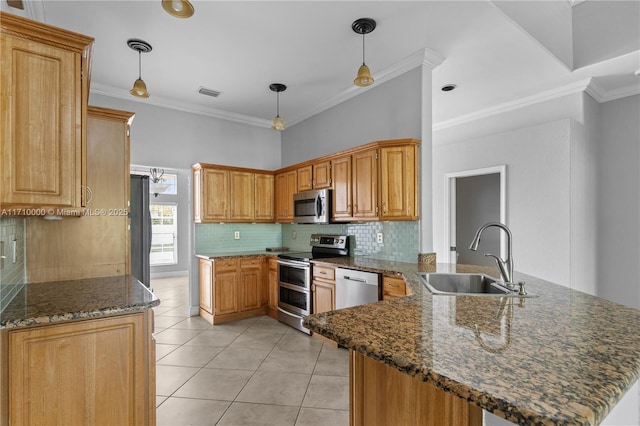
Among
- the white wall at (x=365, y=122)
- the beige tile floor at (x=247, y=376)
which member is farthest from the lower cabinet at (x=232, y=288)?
the white wall at (x=365, y=122)

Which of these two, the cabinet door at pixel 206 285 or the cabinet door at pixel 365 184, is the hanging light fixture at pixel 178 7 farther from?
the cabinet door at pixel 206 285

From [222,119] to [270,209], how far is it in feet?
5.25

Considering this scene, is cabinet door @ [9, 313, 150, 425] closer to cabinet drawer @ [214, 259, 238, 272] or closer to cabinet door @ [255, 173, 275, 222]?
cabinet drawer @ [214, 259, 238, 272]

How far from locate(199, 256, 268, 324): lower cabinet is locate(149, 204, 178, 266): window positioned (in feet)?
12.8

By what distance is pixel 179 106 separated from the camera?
181 inches

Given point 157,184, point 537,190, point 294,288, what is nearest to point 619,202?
point 537,190

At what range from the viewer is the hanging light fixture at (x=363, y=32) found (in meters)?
2.65

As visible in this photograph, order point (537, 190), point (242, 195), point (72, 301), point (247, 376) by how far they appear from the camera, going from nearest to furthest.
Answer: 1. point (72, 301)
2. point (247, 376)
3. point (537, 190)
4. point (242, 195)

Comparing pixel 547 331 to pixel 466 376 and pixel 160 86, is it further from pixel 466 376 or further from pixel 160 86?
pixel 160 86

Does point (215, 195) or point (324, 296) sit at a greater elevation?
point (215, 195)

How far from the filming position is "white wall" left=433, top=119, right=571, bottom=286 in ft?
11.8

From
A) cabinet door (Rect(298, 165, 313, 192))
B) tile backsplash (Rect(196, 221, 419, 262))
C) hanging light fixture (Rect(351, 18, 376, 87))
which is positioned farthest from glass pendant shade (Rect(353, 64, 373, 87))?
cabinet door (Rect(298, 165, 313, 192))

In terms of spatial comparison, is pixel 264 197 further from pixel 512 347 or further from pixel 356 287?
pixel 512 347

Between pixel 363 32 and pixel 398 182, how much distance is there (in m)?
1.42
